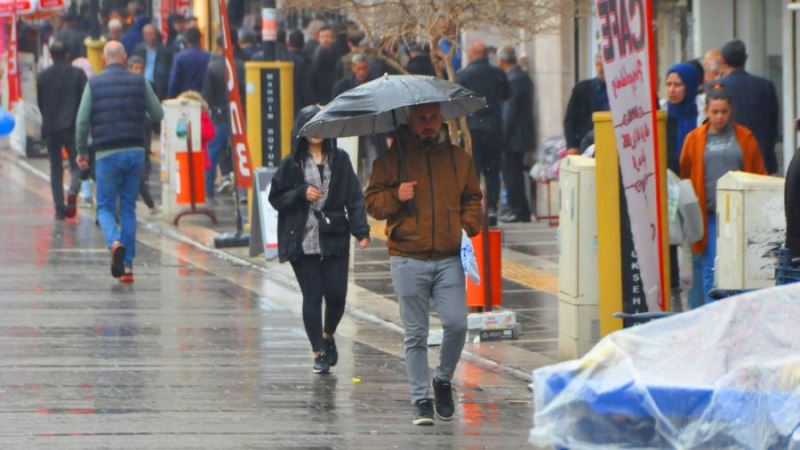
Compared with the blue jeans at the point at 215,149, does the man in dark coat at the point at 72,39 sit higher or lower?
higher

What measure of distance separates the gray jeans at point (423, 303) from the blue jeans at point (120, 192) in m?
6.34

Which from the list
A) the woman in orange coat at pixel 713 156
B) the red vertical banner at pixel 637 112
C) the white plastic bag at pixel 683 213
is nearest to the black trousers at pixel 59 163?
the woman in orange coat at pixel 713 156

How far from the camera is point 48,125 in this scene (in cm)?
2072

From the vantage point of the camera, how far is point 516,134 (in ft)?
66.7

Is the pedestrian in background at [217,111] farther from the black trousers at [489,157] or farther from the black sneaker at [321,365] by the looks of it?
the black sneaker at [321,365]

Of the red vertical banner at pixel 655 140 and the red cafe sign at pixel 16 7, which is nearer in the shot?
the red vertical banner at pixel 655 140

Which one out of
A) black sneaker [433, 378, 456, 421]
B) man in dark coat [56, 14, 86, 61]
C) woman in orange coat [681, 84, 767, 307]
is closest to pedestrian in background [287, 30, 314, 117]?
man in dark coat [56, 14, 86, 61]

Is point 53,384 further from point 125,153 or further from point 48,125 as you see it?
point 48,125

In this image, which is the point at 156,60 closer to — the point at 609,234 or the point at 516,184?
the point at 516,184

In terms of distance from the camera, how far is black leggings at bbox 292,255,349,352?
11.0 meters

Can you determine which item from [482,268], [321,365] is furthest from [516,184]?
[321,365]

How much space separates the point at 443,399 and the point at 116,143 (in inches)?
253

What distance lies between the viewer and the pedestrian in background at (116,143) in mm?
15305

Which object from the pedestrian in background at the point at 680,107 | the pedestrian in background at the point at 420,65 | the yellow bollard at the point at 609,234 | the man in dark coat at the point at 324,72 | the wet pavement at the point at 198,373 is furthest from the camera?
the man in dark coat at the point at 324,72
